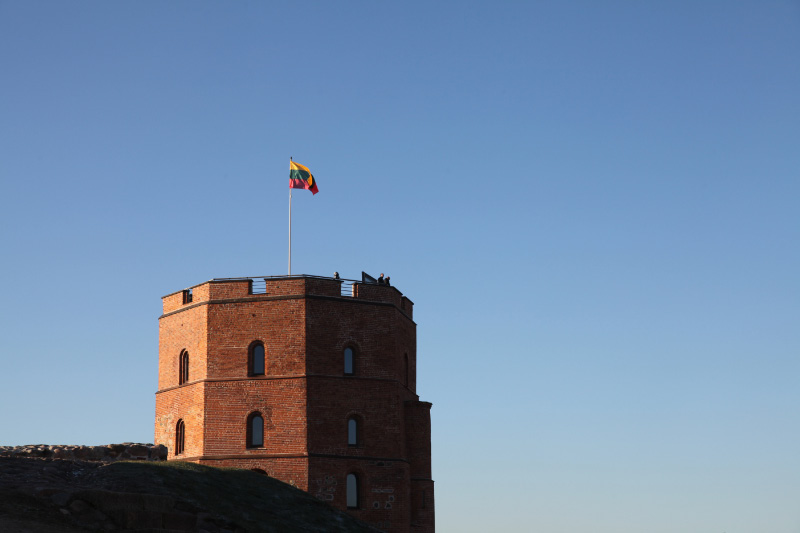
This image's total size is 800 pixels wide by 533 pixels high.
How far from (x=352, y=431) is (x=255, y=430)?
380 cm

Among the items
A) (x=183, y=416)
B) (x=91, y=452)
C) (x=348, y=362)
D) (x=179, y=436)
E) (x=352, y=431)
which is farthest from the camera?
(x=179, y=436)

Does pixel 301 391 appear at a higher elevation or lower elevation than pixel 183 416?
higher

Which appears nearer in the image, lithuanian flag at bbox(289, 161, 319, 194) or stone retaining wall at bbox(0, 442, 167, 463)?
stone retaining wall at bbox(0, 442, 167, 463)

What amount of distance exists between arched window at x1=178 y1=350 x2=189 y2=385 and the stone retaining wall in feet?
34.4

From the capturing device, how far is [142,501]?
2359 centimetres

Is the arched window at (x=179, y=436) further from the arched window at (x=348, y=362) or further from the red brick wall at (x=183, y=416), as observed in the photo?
the arched window at (x=348, y=362)

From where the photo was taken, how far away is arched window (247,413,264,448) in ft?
133

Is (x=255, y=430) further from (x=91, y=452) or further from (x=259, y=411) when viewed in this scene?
(x=91, y=452)

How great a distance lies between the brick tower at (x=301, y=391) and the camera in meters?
40.4

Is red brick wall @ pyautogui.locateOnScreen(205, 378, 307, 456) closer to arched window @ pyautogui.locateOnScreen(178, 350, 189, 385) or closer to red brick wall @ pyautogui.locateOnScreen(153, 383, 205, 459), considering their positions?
red brick wall @ pyautogui.locateOnScreen(153, 383, 205, 459)

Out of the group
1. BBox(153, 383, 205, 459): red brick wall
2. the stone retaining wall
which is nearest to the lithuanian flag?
BBox(153, 383, 205, 459): red brick wall

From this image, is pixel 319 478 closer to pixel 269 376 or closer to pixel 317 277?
pixel 269 376

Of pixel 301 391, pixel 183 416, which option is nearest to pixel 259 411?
pixel 301 391

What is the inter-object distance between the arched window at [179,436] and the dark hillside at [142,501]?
38.2ft
